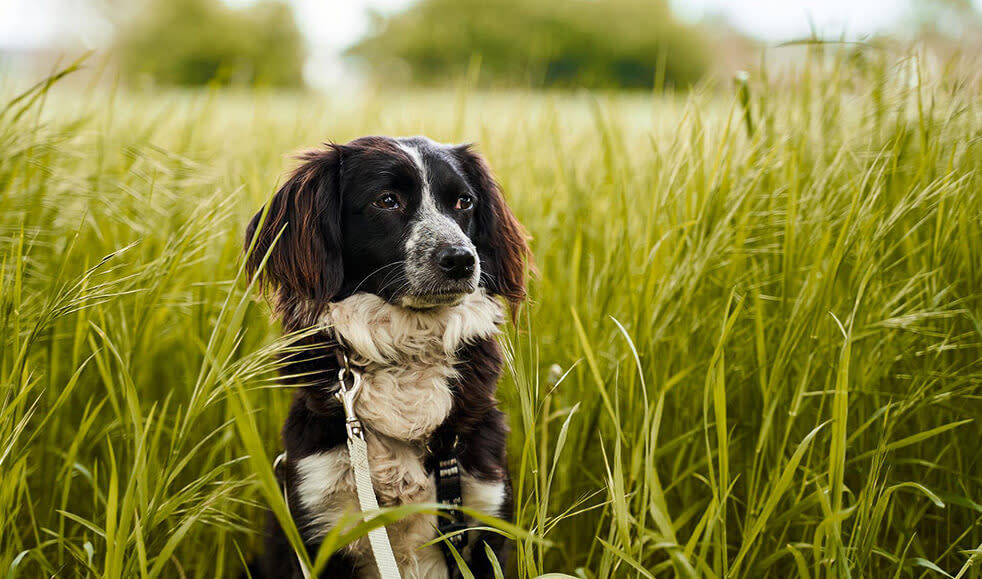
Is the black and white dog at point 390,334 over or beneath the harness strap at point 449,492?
over

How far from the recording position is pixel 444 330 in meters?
1.95

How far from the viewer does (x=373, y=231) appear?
1974mm

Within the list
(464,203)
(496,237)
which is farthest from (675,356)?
(464,203)

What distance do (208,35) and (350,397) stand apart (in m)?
68.7

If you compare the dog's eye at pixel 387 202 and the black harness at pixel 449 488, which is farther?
the dog's eye at pixel 387 202

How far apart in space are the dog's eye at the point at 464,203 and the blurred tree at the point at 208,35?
52.0 m

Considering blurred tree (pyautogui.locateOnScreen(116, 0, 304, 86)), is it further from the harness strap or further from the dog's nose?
the harness strap

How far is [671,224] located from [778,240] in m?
0.44

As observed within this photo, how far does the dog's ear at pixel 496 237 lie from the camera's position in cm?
214

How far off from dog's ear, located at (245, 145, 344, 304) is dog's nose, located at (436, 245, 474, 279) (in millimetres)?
318

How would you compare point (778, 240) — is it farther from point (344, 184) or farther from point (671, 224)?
point (344, 184)

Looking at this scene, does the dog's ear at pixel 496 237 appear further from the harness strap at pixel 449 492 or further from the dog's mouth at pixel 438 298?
the harness strap at pixel 449 492

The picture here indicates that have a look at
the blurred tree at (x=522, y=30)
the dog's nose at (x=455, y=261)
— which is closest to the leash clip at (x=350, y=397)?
the dog's nose at (x=455, y=261)

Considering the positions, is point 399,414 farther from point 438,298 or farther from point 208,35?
point 208,35
